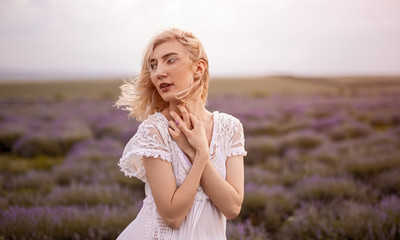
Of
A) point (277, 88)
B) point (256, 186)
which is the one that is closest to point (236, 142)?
point (256, 186)

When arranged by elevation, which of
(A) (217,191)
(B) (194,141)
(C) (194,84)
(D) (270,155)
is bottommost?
(D) (270,155)

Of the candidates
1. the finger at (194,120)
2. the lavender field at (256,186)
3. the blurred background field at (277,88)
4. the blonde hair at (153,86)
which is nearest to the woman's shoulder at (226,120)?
the blonde hair at (153,86)

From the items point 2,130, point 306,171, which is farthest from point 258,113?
point 2,130

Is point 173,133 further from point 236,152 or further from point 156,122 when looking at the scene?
point 236,152

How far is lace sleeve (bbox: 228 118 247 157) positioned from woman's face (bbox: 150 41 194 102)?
0.41 m

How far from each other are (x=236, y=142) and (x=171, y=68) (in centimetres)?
56

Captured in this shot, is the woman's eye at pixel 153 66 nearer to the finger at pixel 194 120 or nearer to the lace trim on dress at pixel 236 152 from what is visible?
the finger at pixel 194 120

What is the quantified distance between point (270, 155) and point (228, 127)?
6593 millimetres

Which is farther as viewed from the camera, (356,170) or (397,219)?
(356,170)

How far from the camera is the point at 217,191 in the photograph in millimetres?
1562

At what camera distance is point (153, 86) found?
1818 mm

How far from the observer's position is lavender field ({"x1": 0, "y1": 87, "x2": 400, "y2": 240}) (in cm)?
349

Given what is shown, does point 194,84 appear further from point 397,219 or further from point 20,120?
point 20,120

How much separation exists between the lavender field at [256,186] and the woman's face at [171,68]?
1996 mm
